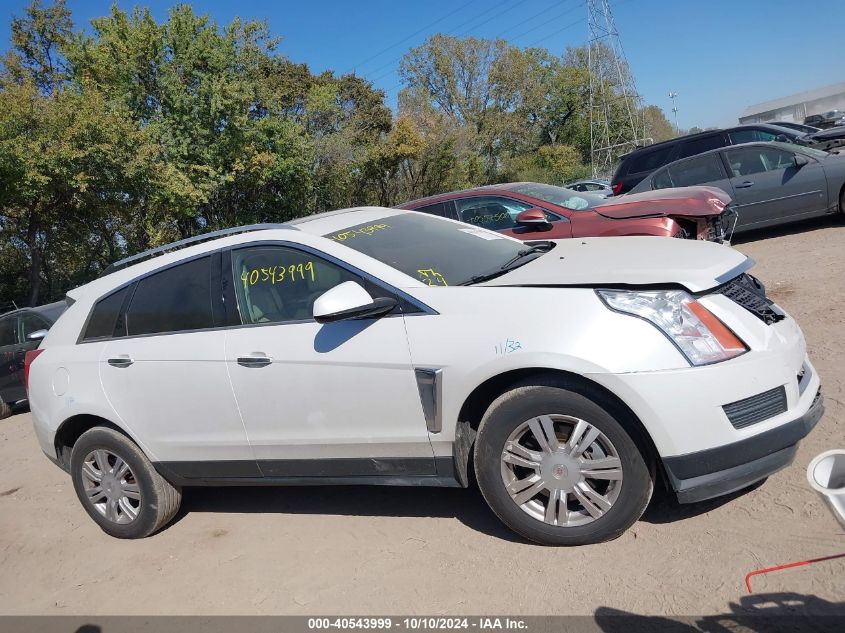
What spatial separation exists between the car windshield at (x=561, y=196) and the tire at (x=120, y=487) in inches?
219

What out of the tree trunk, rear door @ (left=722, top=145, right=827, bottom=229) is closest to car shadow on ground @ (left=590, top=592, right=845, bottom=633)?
rear door @ (left=722, top=145, right=827, bottom=229)

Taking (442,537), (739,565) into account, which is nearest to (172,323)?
(442,537)

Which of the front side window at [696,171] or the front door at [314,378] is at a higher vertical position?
the front side window at [696,171]

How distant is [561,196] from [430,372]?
5.75m

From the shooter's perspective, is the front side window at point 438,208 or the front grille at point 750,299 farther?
the front side window at point 438,208

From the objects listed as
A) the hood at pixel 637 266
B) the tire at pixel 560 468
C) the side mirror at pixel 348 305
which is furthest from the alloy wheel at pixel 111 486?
the hood at pixel 637 266

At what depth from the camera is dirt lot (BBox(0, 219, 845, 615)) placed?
2.97 m

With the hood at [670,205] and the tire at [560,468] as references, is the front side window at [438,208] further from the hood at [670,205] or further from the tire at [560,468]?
the tire at [560,468]

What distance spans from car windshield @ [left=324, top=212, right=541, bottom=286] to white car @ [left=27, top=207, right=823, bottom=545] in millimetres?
19

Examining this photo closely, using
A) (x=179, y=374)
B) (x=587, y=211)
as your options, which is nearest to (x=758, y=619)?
(x=179, y=374)

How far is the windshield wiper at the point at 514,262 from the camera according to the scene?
3686 millimetres

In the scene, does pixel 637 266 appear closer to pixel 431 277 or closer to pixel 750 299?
pixel 750 299

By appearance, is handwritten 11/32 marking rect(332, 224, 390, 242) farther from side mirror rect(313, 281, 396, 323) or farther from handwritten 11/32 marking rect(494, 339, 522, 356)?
handwritten 11/32 marking rect(494, 339, 522, 356)

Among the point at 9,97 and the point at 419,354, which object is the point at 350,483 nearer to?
the point at 419,354
